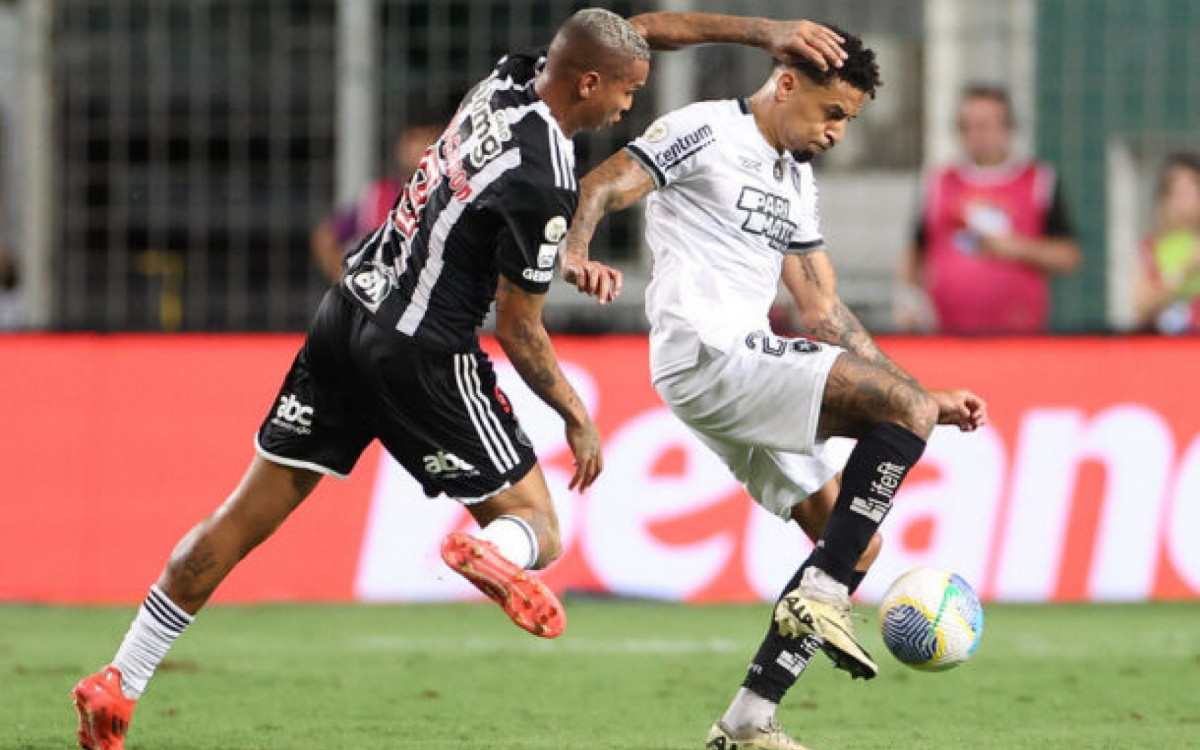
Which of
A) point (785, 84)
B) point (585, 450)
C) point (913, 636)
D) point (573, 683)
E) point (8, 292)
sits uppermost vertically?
point (785, 84)

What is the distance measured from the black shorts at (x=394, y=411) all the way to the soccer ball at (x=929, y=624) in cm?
112

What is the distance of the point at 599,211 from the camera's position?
6332 millimetres

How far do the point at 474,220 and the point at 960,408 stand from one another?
4.85 feet

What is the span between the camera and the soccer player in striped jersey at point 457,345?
6.05 meters

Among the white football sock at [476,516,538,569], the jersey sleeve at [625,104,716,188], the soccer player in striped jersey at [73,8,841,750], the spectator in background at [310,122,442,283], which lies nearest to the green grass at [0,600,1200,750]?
the soccer player in striped jersey at [73,8,841,750]

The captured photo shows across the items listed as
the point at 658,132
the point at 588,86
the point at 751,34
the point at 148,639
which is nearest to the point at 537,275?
the point at 588,86

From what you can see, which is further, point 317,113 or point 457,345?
point 317,113

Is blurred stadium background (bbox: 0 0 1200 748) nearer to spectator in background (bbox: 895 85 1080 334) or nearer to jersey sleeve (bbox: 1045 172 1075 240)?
spectator in background (bbox: 895 85 1080 334)

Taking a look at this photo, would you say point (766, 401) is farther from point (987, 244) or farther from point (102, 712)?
point (987, 244)

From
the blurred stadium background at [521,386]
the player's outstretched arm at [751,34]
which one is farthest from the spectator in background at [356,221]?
the player's outstretched arm at [751,34]

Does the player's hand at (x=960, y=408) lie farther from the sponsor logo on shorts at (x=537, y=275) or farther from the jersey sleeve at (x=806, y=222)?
the sponsor logo on shorts at (x=537, y=275)

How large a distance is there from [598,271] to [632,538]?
5.06 meters

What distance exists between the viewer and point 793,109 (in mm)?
6594

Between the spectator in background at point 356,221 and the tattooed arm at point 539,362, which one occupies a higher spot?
the tattooed arm at point 539,362
